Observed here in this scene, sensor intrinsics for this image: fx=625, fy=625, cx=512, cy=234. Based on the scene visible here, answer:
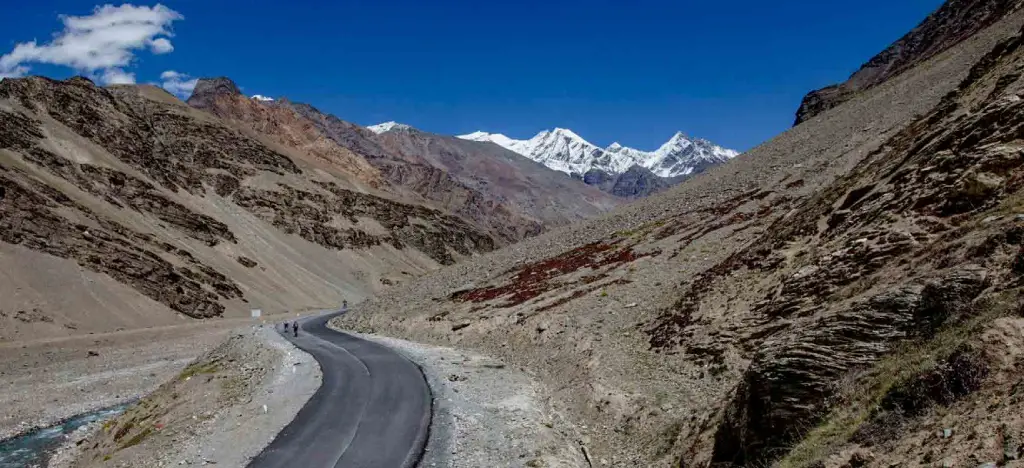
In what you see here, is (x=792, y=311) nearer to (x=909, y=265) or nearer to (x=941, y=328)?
(x=909, y=265)

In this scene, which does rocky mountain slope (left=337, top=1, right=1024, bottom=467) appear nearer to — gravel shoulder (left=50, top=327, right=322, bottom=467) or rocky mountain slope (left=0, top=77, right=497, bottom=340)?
gravel shoulder (left=50, top=327, right=322, bottom=467)

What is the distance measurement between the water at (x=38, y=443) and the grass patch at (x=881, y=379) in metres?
31.9

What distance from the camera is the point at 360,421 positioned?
2077 cm

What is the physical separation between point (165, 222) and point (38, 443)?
3118 inches

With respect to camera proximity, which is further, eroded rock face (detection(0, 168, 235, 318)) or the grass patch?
eroded rock face (detection(0, 168, 235, 318))

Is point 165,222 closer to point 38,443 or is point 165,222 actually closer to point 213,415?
point 38,443

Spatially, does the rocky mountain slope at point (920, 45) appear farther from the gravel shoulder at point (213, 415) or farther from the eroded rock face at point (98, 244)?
the eroded rock face at point (98, 244)

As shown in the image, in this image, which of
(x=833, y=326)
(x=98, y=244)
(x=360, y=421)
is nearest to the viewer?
(x=833, y=326)

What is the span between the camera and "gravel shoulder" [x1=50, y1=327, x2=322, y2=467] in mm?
18266

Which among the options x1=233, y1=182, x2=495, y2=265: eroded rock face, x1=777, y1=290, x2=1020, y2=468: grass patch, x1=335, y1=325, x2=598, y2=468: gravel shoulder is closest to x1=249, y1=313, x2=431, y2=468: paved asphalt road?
x1=335, y1=325, x2=598, y2=468: gravel shoulder

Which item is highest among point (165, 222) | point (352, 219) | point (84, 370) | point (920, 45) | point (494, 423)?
point (920, 45)

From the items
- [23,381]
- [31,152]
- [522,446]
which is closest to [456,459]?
[522,446]

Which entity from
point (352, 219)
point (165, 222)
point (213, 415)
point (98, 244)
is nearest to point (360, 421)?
point (213, 415)

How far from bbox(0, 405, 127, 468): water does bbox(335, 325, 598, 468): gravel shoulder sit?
18.6 metres
